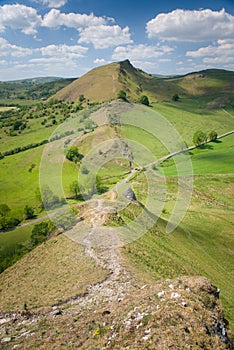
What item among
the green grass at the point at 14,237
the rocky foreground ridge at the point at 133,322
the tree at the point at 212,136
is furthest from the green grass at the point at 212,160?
the rocky foreground ridge at the point at 133,322

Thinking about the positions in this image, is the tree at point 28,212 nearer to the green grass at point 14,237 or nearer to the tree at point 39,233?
the green grass at point 14,237

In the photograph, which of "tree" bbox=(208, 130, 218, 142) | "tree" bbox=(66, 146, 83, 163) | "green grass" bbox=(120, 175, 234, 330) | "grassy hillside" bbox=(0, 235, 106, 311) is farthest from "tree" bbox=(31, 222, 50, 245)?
"tree" bbox=(208, 130, 218, 142)

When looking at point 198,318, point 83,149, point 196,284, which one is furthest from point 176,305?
point 83,149

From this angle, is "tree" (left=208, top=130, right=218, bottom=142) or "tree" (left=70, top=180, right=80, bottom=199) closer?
"tree" (left=70, top=180, right=80, bottom=199)

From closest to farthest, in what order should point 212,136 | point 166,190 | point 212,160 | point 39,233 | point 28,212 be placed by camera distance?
point 39,233 → point 166,190 → point 28,212 → point 212,160 → point 212,136

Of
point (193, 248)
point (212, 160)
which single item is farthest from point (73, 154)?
point (193, 248)

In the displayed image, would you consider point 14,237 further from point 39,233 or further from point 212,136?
point 212,136

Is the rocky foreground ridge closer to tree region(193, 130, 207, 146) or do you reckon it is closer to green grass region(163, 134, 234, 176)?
green grass region(163, 134, 234, 176)
